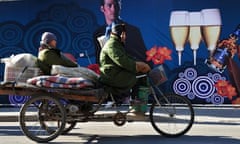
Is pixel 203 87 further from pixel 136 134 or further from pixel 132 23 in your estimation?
pixel 136 134

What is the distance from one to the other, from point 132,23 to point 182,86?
7.38 feet

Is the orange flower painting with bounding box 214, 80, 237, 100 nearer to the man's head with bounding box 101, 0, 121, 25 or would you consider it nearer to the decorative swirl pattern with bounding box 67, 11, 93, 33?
the man's head with bounding box 101, 0, 121, 25

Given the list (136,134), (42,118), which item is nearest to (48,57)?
(42,118)

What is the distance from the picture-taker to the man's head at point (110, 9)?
544 inches

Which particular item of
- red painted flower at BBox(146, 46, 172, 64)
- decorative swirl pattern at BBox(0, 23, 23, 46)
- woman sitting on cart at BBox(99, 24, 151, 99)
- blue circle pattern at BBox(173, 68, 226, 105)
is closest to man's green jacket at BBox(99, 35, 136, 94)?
woman sitting on cart at BBox(99, 24, 151, 99)

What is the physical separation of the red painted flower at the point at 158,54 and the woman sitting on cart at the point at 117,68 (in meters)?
5.83

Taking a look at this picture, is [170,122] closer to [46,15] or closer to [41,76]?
[41,76]

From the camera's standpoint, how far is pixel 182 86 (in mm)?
13633

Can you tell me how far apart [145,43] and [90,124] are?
14.6 ft

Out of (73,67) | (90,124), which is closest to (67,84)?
(73,67)

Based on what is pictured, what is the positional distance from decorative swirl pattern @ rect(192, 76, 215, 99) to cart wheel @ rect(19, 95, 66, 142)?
257 inches

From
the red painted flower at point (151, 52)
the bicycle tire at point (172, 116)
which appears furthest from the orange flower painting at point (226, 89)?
the bicycle tire at point (172, 116)

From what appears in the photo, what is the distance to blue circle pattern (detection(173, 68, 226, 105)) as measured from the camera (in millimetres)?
13484

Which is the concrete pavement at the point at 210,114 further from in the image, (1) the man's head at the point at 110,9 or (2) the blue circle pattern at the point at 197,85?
(1) the man's head at the point at 110,9
